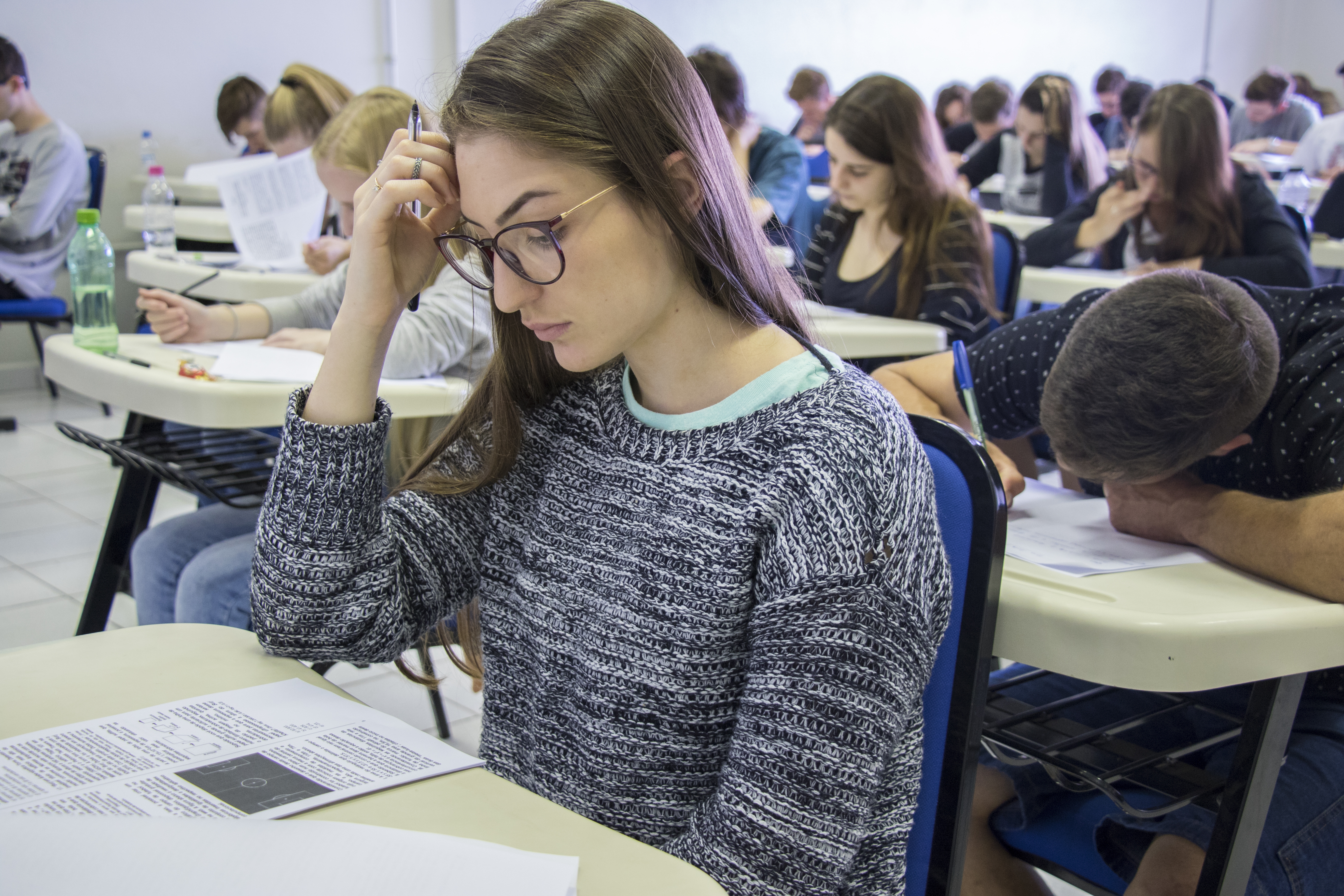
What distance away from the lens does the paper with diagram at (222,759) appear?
2.19 ft

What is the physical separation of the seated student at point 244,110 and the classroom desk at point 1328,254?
14.4 feet

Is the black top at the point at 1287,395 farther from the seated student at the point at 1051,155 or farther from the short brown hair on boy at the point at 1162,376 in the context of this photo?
the seated student at the point at 1051,155

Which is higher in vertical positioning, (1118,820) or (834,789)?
(834,789)

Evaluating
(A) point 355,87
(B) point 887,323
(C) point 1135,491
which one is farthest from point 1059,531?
(A) point 355,87

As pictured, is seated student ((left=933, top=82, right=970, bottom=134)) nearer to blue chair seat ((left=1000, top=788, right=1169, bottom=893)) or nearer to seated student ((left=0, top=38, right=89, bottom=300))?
seated student ((left=0, top=38, right=89, bottom=300))

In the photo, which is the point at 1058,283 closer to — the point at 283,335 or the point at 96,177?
the point at 283,335

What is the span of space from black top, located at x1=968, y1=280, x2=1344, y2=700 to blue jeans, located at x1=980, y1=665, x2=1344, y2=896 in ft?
0.26

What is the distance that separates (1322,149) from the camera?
5.92 meters

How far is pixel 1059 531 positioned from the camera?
4.09 ft

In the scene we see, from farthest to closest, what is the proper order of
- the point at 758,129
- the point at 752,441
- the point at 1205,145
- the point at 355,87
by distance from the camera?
the point at 355,87
the point at 758,129
the point at 1205,145
the point at 752,441

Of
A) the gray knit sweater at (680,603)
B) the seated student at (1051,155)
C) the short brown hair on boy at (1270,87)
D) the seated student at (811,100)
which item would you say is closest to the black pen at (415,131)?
the gray knit sweater at (680,603)

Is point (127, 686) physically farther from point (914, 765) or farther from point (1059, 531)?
point (1059, 531)

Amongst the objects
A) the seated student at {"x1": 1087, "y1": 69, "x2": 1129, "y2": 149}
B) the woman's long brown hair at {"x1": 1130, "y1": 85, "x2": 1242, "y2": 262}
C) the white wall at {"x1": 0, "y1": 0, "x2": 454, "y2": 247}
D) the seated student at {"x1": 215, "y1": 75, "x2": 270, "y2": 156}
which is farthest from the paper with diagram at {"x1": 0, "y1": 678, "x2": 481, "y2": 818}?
the seated student at {"x1": 1087, "y1": 69, "x2": 1129, "y2": 149}

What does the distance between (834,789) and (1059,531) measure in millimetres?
616
